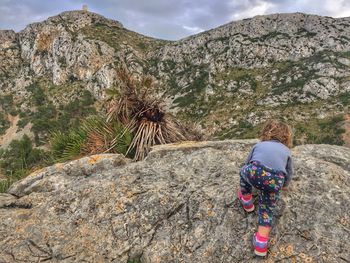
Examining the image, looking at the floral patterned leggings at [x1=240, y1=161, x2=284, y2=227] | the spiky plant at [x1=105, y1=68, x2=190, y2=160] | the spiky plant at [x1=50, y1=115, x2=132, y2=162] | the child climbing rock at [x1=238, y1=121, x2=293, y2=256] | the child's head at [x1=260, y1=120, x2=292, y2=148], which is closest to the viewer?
the child climbing rock at [x1=238, y1=121, x2=293, y2=256]

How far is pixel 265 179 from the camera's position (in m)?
5.57

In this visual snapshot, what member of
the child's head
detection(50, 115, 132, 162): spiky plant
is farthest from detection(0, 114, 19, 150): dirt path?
the child's head

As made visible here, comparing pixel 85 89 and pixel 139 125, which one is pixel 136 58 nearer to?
pixel 85 89

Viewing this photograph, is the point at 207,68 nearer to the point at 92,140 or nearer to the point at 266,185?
the point at 92,140

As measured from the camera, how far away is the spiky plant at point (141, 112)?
994 centimetres

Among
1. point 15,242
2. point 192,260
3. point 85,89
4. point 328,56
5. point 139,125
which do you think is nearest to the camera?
point 192,260

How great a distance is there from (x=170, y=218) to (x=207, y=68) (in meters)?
109

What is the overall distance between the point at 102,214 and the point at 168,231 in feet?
3.95

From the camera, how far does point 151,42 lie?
137 m

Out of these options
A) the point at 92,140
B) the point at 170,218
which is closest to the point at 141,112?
the point at 92,140

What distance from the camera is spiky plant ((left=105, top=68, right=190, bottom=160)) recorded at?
391 inches

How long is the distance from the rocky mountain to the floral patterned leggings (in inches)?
2853

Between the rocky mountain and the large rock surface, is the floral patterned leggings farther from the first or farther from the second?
the rocky mountain

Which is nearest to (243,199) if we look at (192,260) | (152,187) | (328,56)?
(192,260)
